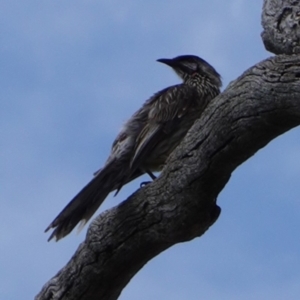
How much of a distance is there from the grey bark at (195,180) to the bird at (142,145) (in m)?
0.43

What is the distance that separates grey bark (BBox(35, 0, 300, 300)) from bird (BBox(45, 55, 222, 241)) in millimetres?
429

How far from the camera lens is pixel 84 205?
18.6 feet

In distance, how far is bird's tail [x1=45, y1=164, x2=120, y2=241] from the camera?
18.1ft

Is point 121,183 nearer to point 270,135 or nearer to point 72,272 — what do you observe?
point 72,272

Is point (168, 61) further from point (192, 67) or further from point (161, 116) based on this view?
point (161, 116)

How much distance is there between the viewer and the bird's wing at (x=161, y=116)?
6191 mm

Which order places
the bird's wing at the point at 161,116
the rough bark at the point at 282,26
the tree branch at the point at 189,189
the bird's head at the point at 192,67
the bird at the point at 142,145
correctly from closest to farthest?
the tree branch at the point at 189,189 → the rough bark at the point at 282,26 → the bird at the point at 142,145 → the bird's wing at the point at 161,116 → the bird's head at the point at 192,67

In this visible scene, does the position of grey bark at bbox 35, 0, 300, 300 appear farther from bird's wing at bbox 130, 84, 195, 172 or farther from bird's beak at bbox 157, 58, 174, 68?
bird's beak at bbox 157, 58, 174, 68

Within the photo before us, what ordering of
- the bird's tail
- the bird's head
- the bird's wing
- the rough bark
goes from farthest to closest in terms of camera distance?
the bird's head
the bird's wing
the bird's tail
the rough bark

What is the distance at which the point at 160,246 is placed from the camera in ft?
16.5

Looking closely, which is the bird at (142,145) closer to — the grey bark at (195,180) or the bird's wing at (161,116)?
the bird's wing at (161,116)

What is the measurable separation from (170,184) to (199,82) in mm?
2666

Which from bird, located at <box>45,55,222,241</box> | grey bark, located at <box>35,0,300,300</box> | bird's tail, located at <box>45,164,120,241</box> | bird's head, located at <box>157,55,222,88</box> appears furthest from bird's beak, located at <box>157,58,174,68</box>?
grey bark, located at <box>35,0,300,300</box>

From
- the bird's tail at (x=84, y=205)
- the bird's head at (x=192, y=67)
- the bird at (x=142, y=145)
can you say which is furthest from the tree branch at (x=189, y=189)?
the bird's head at (x=192, y=67)
